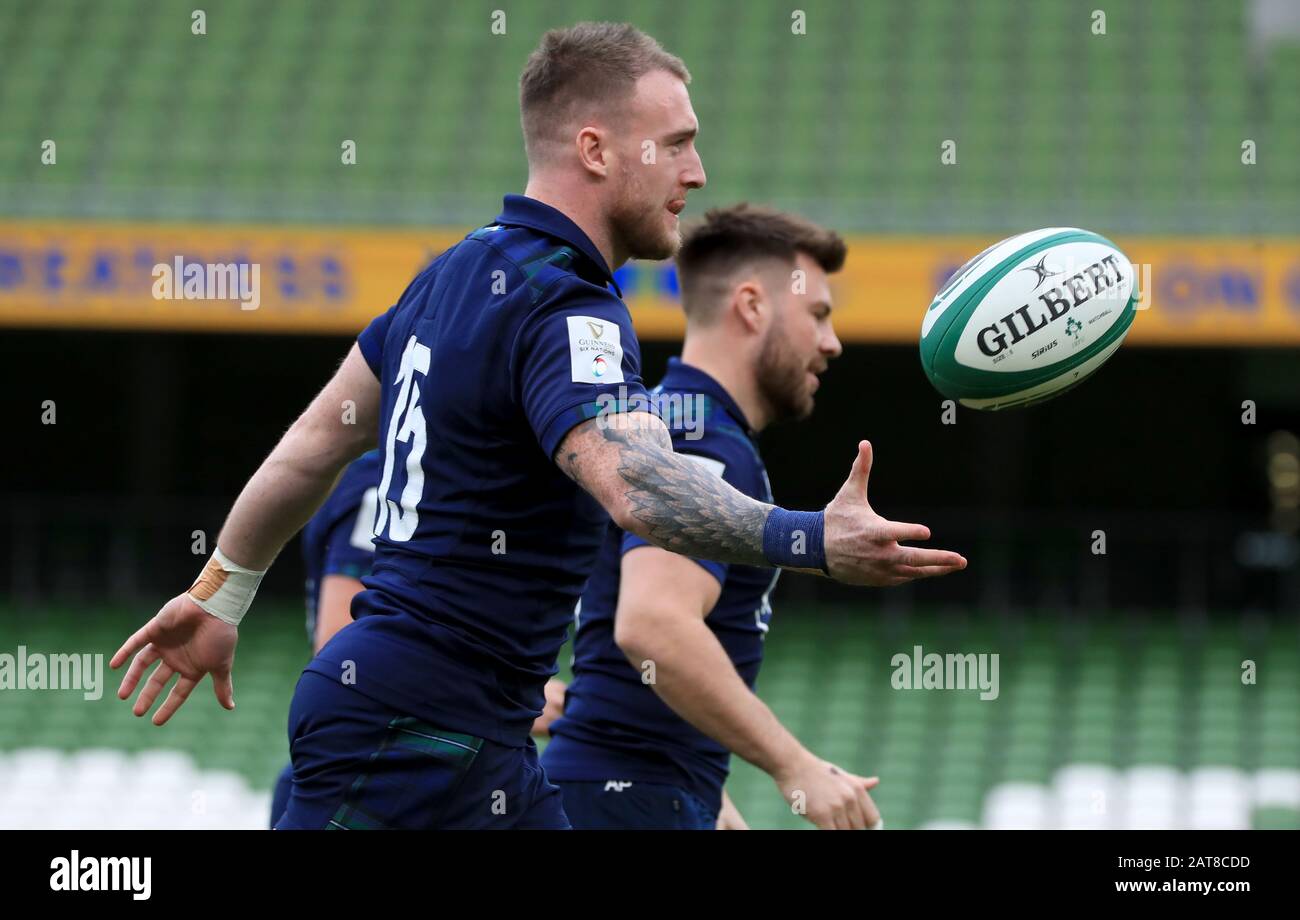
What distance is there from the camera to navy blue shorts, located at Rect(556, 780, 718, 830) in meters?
4.51

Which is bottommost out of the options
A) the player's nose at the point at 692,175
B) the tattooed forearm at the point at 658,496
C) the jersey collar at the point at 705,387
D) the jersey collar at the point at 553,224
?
the tattooed forearm at the point at 658,496

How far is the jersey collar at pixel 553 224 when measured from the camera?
11.1 ft

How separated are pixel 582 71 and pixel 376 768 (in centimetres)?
142

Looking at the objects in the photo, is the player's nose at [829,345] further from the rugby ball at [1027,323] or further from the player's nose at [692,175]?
the player's nose at [692,175]

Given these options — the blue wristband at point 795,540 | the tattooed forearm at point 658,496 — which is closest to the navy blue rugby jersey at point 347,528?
the tattooed forearm at point 658,496

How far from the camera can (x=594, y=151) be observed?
3471mm

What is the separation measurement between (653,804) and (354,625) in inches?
55.8

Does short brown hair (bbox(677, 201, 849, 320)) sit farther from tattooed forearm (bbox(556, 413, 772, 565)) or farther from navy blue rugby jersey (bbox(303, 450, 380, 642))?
tattooed forearm (bbox(556, 413, 772, 565))

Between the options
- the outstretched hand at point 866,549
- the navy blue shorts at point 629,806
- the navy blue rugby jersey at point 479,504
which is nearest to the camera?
the outstretched hand at point 866,549

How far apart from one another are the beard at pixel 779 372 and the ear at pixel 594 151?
1.51 m

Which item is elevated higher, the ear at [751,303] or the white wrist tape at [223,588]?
the ear at [751,303]

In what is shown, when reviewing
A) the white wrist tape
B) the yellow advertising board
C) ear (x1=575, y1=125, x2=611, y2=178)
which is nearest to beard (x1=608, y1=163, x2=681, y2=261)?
ear (x1=575, y1=125, x2=611, y2=178)
